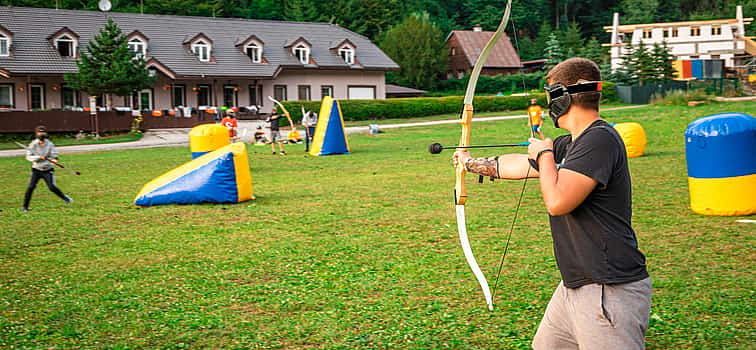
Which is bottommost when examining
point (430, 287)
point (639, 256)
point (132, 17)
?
point (430, 287)

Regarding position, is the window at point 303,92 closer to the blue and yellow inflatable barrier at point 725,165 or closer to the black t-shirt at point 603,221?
the blue and yellow inflatable barrier at point 725,165

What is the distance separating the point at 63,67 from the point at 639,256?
163 feet

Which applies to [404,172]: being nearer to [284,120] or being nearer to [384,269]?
[384,269]

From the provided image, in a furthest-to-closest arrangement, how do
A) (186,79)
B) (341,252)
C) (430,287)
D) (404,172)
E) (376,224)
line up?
1. (186,79)
2. (404,172)
3. (376,224)
4. (341,252)
5. (430,287)

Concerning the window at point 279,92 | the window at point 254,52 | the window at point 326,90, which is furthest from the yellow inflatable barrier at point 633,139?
the window at point 326,90

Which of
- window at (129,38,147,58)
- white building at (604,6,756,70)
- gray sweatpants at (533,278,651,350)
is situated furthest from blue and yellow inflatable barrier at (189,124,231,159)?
white building at (604,6,756,70)

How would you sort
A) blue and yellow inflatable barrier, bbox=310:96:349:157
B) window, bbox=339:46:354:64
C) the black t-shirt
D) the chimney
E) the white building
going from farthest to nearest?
the white building, the chimney, window, bbox=339:46:354:64, blue and yellow inflatable barrier, bbox=310:96:349:157, the black t-shirt

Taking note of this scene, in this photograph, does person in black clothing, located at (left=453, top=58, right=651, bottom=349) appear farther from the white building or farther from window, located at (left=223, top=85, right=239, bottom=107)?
the white building

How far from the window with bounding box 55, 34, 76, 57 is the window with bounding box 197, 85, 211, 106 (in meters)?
9.03

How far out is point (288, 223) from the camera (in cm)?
1157

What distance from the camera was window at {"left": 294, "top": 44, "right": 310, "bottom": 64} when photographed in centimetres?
5756

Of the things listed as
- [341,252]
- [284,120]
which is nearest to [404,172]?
[341,252]

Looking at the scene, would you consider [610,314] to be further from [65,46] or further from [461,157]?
[65,46]

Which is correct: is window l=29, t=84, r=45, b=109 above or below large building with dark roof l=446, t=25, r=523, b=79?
below
